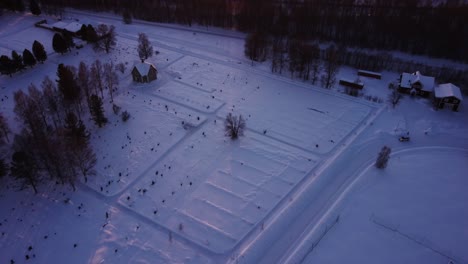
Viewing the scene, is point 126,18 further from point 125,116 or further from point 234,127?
point 234,127

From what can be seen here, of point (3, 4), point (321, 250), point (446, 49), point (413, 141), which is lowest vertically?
point (321, 250)

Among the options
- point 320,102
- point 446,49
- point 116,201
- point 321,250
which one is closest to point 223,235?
point 321,250

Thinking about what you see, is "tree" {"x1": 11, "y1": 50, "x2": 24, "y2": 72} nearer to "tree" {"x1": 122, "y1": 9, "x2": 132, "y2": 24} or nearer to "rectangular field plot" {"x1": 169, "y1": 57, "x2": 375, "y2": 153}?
"rectangular field plot" {"x1": 169, "y1": 57, "x2": 375, "y2": 153}

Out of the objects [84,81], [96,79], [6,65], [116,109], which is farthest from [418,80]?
[6,65]

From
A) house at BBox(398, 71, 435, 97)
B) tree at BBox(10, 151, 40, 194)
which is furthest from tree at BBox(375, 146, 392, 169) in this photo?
tree at BBox(10, 151, 40, 194)

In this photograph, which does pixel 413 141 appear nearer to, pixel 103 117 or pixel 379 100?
pixel 379 100
